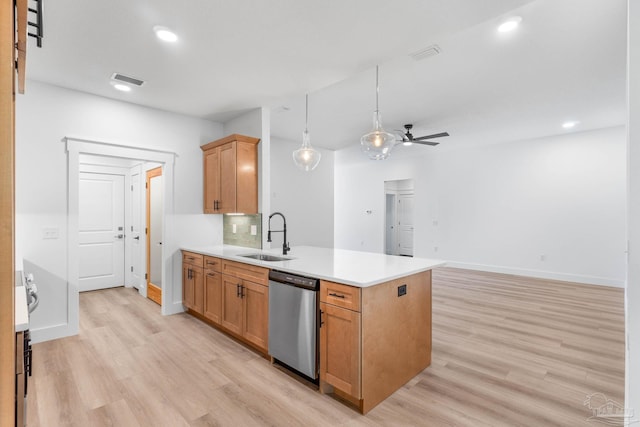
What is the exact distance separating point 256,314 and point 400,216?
26.1 ft

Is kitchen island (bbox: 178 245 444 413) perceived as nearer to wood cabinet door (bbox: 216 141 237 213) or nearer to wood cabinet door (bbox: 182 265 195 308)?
wood cabinet door (bbox: 216 141 237 213)

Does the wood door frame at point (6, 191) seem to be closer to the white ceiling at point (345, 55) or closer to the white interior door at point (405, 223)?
the white ceiling at point (345, 55)

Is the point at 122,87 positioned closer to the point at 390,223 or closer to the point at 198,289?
the point at 198,289

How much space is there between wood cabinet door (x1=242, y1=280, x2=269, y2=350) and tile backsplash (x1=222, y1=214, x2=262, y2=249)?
43.1 inches

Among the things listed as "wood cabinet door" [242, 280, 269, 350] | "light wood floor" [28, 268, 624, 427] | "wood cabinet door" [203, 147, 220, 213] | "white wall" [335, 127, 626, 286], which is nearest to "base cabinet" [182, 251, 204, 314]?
"light wood floor" [28, 268, 624, 427]

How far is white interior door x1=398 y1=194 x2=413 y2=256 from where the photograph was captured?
1005 cm

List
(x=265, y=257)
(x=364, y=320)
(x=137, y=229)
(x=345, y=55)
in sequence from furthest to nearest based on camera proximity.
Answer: (x=137, y=229) < (x=265, y=257) < (x=345, y=55) < (x=364, y=320)

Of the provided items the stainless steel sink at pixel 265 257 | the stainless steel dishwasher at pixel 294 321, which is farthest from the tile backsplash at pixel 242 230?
the stainless steel dishwasher at pixel 294 321

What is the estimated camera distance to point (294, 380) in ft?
8.44

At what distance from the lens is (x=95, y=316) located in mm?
4117

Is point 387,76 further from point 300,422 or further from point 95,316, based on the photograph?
point 95,316

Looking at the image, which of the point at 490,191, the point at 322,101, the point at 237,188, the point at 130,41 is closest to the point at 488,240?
the point at 490,191

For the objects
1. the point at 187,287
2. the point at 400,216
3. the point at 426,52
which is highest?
the point at 426,52

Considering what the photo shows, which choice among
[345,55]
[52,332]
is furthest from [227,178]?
[52,332]
